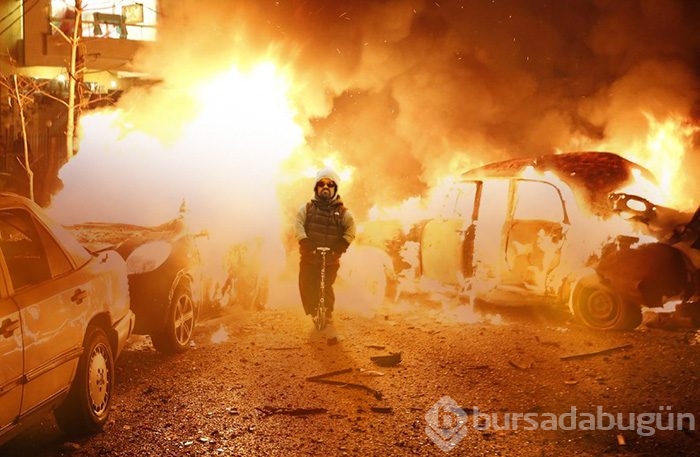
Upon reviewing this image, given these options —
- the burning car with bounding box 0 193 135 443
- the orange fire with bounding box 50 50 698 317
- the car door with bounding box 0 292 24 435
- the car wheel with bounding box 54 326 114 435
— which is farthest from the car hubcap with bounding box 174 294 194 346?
the car door with bounding box 0 292 24 435

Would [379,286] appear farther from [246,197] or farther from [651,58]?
[651,58]

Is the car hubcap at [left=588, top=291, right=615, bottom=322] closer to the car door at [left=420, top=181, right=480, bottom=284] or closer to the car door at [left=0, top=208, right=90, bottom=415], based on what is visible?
the car door at [left=420, top=181, right=480, bottom=284]

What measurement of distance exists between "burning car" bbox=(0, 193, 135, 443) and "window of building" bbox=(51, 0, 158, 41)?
16113 millimetres

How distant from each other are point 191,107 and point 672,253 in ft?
26.1

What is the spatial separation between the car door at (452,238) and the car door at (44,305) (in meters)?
5.09

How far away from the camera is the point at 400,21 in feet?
46.2

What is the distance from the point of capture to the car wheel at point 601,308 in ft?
25.0

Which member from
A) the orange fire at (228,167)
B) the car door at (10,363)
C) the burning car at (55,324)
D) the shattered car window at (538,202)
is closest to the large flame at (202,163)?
the orange fire at (228,167)

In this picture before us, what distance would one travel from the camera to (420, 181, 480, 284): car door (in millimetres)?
8539

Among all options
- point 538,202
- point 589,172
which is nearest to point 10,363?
point 538,202

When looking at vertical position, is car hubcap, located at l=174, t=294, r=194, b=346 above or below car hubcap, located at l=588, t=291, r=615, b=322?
below

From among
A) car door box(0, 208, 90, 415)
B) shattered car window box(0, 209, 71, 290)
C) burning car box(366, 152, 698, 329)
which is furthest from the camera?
burning car box(366, 152, 698, 329)

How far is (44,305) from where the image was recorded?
13.6 feet

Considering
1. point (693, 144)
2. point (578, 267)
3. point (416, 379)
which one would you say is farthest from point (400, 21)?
point (416, 379)
